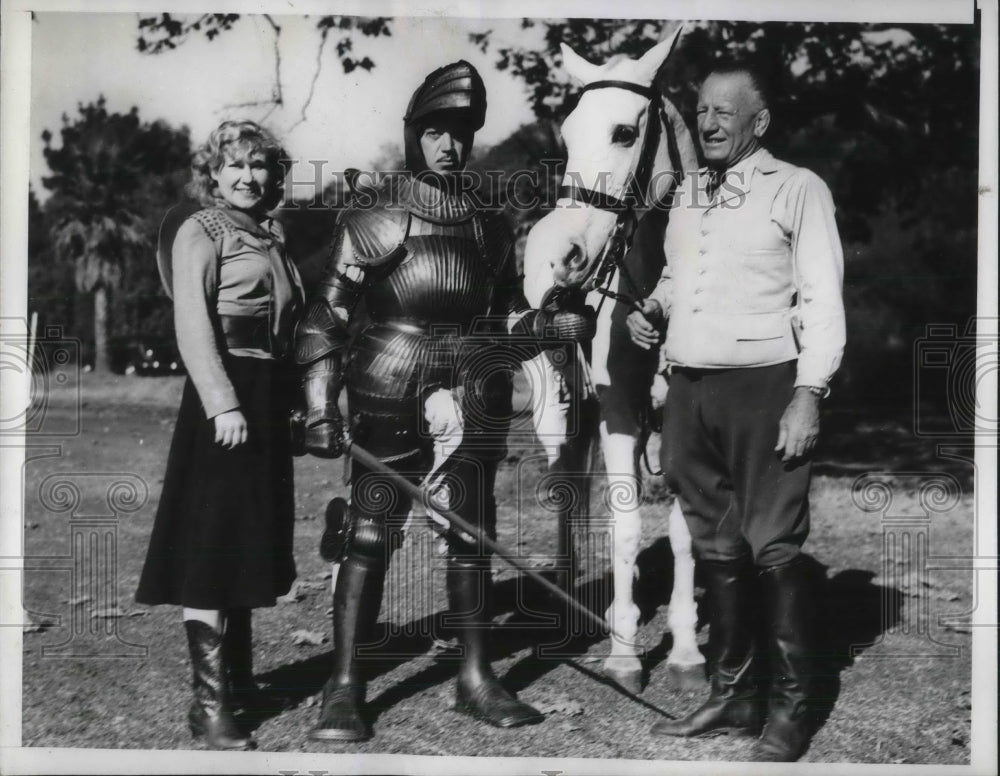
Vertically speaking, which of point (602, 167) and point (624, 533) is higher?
point (602, 167)

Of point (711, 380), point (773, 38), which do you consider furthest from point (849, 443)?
point (773, 38)

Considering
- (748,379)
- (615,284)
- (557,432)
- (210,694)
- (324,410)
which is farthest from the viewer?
(557,432)

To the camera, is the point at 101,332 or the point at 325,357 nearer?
the point at 325,357

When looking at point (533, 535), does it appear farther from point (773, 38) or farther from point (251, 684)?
point (773, 38)

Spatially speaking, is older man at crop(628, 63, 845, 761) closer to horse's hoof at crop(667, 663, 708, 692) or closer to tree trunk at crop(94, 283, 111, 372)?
horse's hoof at crop(667, 663, 708, 692)

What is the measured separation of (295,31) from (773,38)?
2.28m

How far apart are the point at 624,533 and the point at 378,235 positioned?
5.79 feet

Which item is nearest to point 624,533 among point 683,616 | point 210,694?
point 683,616

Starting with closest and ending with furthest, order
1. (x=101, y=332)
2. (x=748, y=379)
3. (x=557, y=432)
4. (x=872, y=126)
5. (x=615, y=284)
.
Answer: (x=748, y=379) → (x=615, y=284) → (x=557, y=432) → (x=101, y=332) → (x=872, y=126)

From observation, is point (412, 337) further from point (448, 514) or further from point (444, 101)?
point (444, 101)

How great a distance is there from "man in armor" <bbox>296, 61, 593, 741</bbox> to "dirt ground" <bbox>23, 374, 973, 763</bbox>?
7.4 inches

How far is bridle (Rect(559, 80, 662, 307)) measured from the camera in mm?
5203

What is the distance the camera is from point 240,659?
211 inches

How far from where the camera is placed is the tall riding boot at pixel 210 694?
523 centimetres
